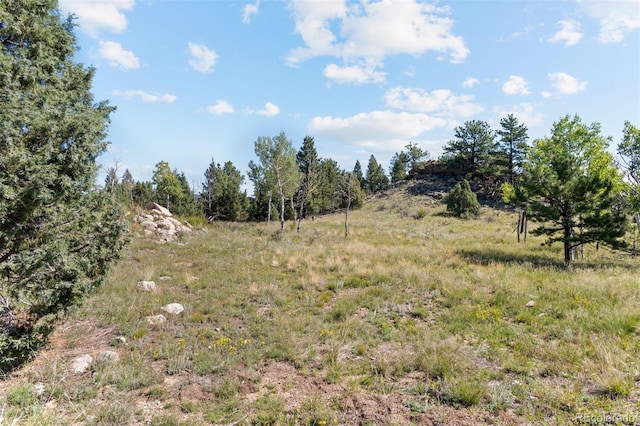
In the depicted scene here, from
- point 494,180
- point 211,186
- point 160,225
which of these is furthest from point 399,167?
point 160,225

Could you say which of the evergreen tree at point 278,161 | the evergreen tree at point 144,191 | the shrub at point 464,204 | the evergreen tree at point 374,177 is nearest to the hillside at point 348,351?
the evergreen tree at point 278,161

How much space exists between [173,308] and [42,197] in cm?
472

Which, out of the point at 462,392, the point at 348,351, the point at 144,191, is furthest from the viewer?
the point at 144,191

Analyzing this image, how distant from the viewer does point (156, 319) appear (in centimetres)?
825

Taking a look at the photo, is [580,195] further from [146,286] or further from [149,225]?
[149,225]

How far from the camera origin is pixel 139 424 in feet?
15.1

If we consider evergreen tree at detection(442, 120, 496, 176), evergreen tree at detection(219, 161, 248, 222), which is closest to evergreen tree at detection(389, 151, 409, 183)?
evergreen tree at detection(442, 120, 496, 176)

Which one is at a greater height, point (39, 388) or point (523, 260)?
point (523, 260)

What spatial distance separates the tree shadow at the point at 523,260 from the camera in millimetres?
13445

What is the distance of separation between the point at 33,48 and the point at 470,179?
58080 millimetres

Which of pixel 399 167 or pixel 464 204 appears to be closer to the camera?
pixel 464 204

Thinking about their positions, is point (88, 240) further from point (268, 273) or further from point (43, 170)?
point (268, 273)

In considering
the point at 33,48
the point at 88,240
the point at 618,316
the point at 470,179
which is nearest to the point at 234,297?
the point at 88,240

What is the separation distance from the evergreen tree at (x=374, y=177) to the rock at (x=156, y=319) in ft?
223
